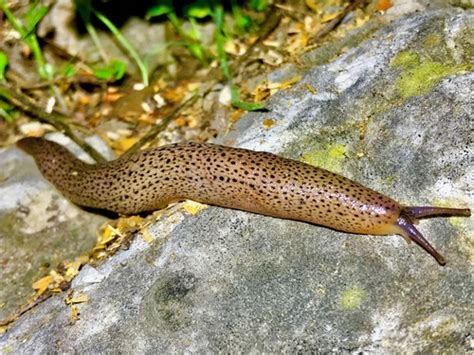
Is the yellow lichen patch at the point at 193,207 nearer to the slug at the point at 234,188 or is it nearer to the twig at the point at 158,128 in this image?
the slug at the point at 234,188

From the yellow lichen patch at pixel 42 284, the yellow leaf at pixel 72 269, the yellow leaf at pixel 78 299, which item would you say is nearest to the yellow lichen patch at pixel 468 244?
the yellow leaf at pixel 78 299

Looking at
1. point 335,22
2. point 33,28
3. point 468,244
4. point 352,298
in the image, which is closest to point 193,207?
point 352,298

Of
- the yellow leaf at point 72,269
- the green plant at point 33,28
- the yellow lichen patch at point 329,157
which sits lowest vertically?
the yellow lichen patch at point 329,157

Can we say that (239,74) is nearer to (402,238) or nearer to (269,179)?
(269,179)

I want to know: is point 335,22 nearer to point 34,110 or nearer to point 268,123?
point 268,123

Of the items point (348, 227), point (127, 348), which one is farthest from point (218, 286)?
point (348, 227)
